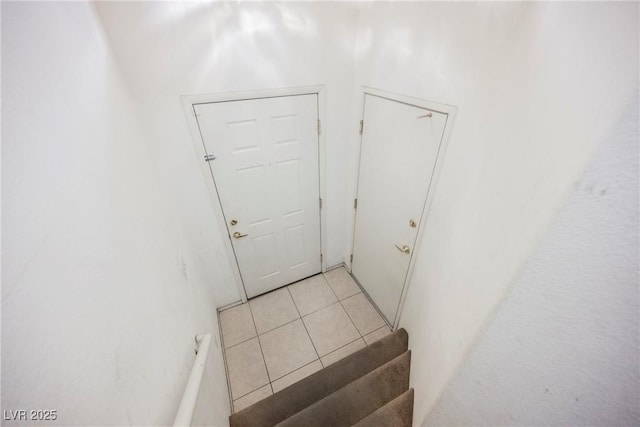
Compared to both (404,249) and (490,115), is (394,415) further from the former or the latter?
(490,115)

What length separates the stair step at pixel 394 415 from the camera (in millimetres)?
1460

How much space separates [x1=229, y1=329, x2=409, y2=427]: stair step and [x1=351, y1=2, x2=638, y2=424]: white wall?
26 cm

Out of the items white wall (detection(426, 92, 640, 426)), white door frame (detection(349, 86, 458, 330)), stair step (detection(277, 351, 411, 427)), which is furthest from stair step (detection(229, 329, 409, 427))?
white wall (detection(426, 92, 640, 426))

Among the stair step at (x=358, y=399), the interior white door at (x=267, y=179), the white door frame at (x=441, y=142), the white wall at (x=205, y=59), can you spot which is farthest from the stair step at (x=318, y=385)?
the white wall at (x=205, y=59)

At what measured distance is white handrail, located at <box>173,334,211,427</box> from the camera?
925 millimetres

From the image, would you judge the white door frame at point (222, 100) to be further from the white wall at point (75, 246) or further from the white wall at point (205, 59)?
the white wall at point (75, 246)

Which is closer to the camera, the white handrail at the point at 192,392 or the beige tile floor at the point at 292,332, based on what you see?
the white handrail at the point at 192,392

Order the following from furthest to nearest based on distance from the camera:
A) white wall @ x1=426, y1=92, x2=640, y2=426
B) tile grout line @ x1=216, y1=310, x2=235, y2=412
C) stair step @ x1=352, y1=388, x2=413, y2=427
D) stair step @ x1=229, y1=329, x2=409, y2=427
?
tile grout line @ x1=216, y1=310, x2=235, y2=412
stair step @ x1=229, y1=329, x2=409, y2=427
stair step @ x1=352, y1=388, x2=413, y2=427
white wall @ x1=426, y1=92, x2=640, y2=426

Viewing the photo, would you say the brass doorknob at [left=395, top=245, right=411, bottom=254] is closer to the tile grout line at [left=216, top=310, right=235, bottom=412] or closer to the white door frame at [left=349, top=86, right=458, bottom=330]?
the white door frame at [left=349, top=86, right=458, bottom=330]

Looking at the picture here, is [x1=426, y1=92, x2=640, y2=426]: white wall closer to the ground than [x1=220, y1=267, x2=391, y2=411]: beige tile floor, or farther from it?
farther from it

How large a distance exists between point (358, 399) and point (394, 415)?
258 mm

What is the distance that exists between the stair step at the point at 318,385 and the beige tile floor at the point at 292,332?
0.73 feet

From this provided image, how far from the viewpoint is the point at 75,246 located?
681 millimetres

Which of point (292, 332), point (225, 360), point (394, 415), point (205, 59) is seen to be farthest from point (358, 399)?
point (205, 59)
